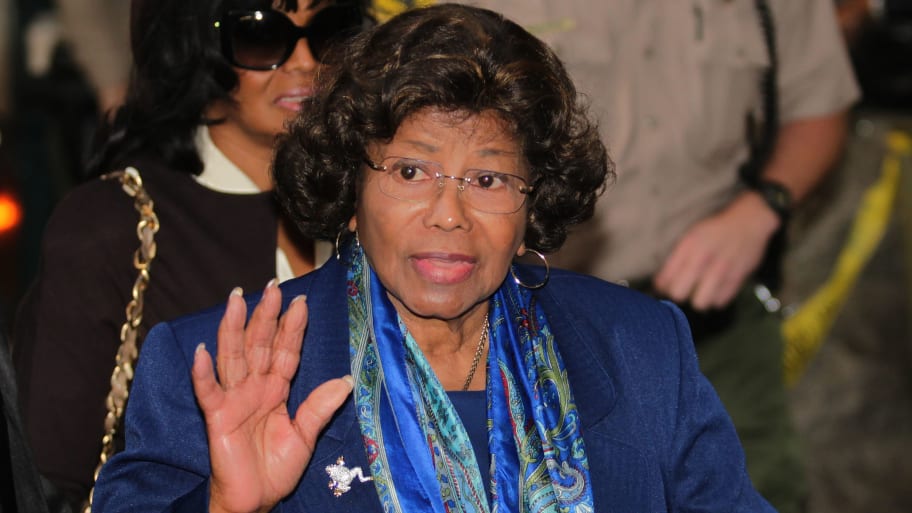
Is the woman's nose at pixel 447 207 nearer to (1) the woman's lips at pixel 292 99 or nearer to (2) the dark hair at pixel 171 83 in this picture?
(1) the woman's lips at pixel 292 99

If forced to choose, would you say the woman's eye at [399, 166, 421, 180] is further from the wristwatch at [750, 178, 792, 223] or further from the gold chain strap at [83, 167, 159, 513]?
the wristwatch at [750, 178, 792, 223]

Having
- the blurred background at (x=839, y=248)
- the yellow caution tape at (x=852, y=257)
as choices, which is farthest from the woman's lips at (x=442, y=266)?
the blurred background at (x=839, y=248)

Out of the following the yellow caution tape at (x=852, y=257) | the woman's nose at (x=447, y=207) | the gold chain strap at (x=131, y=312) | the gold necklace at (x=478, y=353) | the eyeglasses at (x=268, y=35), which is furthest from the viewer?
the yellow caution tape at (x=852, y=257)

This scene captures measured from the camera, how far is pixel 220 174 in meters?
3.78

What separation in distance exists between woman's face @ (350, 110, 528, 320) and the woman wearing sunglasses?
56 cm

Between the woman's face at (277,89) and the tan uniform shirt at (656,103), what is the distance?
0.95 meters

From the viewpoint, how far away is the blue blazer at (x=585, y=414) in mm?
2855

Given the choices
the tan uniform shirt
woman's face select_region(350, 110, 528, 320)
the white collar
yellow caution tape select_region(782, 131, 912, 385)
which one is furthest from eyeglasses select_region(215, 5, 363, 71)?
yellow caution tape select_region(782, 131, 912, 385)

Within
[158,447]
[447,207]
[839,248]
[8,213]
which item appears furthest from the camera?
[839,248]

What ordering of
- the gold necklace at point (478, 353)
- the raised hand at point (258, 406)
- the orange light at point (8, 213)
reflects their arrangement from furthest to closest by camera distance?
1. the orange light at point (8, 213)
2. the gold necklace at point (478, 353)
3. the raised hand at point (258, 406)

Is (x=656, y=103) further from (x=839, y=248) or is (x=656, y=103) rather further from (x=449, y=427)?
(x=839, y=248)

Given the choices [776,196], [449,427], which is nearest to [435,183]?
[449,427]

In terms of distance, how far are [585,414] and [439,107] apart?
27.6 inches

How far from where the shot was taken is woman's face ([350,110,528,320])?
118 inches
